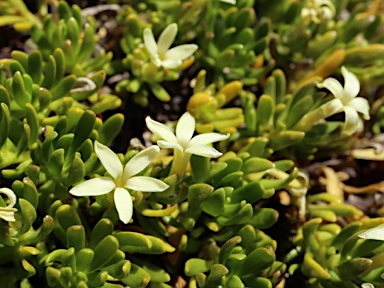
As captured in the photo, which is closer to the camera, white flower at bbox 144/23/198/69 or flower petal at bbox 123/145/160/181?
flower petal at bbox 123/145/160/181

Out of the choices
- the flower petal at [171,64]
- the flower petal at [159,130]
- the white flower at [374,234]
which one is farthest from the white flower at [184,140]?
the white flower at [374,234]

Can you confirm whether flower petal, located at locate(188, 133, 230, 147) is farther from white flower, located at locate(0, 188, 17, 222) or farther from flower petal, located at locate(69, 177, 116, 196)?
white flower, located at locate(0, 188, 17, 222)

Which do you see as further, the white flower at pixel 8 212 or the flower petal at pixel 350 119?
the flower petal at pixel 350 119

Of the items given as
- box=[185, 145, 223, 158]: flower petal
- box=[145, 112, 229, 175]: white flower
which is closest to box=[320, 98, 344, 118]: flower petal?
box=[145, 112, 229, 175]: white flower

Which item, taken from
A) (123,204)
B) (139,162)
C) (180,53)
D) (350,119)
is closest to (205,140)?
(139,162)

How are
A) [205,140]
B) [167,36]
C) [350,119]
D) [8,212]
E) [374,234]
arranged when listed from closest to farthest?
1. [8,212]
2. [374,234]
3. [205,140]
4. [350,119]
5. [167,36]

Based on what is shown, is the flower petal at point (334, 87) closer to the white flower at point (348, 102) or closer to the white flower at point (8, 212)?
the white flower at point (348, 102)

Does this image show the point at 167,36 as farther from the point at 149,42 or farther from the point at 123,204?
the point at 123,204
